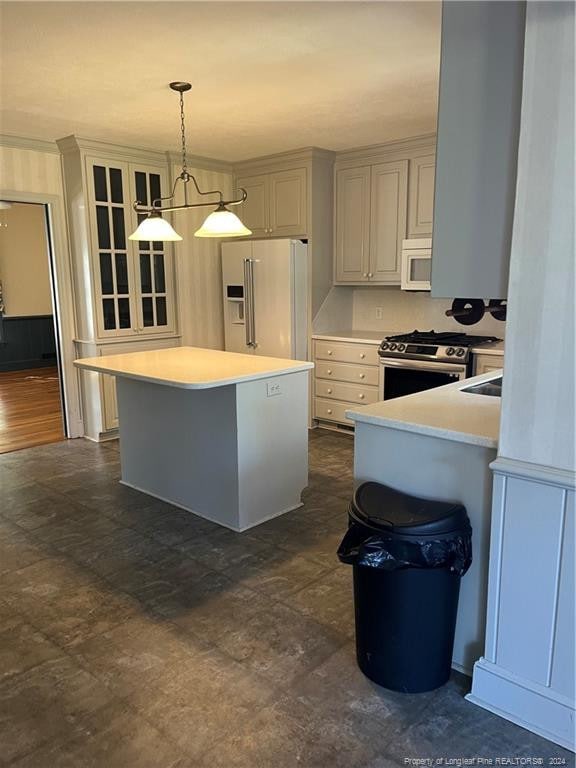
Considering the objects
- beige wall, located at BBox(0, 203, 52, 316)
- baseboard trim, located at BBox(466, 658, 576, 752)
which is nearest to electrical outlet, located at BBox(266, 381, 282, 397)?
baseboard trim, located at BBox(466, 658, 576, 752)

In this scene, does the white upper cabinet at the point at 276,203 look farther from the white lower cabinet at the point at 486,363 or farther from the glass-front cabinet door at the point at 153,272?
the white lower cabinet at the point at 486,363

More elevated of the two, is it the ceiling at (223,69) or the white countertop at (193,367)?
the ceiling at (223,69)

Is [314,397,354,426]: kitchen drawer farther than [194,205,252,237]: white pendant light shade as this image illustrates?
Yes

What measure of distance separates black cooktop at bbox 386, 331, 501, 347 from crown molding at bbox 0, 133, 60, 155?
318 cm

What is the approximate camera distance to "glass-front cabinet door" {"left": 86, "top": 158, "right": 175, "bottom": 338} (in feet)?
15.8

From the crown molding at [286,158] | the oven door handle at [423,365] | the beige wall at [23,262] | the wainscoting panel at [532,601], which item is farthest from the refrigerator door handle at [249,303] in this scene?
the beige wall at [23,262]

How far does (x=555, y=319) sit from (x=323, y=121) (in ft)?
9.93

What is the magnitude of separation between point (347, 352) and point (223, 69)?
2.57 meters

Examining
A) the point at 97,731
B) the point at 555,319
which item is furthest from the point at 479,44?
the point at 97,731

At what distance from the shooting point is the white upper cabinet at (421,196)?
15.0ft

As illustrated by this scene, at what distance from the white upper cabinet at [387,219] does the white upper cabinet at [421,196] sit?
0.19 feet

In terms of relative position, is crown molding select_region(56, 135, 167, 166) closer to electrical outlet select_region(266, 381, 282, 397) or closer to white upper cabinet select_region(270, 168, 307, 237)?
white upper cabinet select_region(270, 168, 307, 237)

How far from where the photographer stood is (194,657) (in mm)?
2186

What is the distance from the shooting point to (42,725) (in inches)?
72.9
